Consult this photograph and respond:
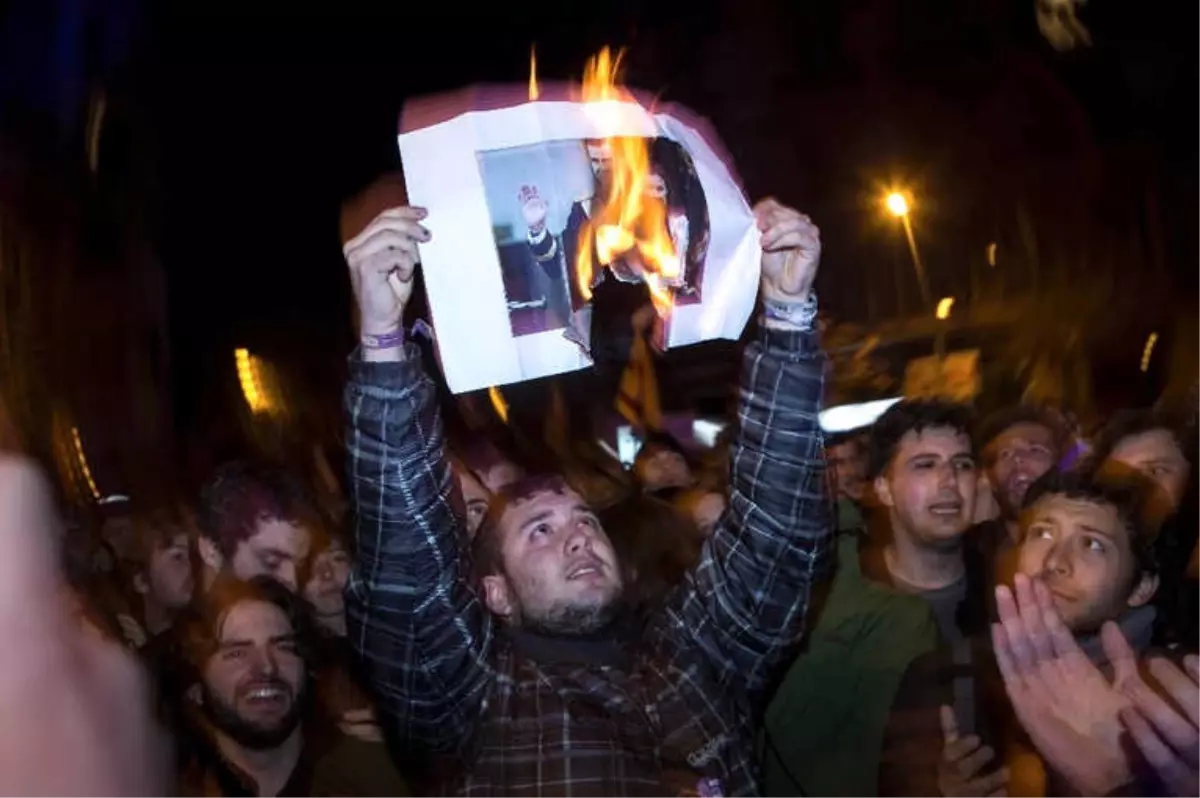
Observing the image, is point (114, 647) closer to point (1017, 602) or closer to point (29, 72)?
point (1017, 602)

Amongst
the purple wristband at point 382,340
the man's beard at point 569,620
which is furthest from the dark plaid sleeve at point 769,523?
the purple wristband at point 382,340

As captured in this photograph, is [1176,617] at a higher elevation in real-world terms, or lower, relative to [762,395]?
lower

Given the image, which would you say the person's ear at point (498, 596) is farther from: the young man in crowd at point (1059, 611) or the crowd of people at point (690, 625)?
the young man in crowd at point (1059, 611)

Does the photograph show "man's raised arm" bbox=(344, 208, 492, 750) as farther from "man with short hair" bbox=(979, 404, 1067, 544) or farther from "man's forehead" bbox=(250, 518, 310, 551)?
"man with short hair" bbox=(979, 404, 1067, 544)

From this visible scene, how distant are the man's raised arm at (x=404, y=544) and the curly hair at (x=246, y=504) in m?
0.98

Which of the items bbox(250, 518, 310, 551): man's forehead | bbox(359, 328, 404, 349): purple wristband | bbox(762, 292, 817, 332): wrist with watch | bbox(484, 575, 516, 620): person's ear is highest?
bbox(359, 328, 404, 349): purple wristband

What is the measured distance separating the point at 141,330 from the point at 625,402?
5.48 m

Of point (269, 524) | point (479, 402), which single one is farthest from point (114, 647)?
point (479, 402)

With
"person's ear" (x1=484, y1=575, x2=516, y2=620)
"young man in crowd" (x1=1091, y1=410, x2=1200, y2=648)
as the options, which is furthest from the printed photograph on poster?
"young man in crowd" (x1=1091, y1=410, x2=1200, y2=648)

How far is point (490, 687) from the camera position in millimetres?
2461

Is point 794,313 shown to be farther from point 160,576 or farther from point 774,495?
point 160,576

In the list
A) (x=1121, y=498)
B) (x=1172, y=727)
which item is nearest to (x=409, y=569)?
(x=1172, y=727)

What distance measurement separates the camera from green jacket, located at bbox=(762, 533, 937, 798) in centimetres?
296

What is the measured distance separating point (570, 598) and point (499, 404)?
4.28 meters
